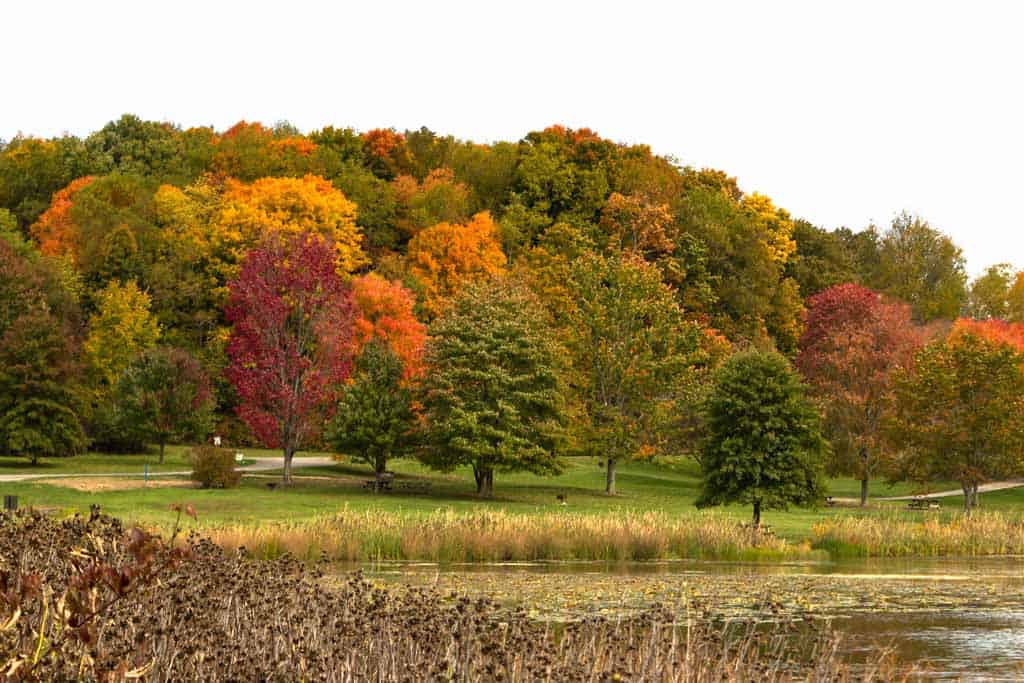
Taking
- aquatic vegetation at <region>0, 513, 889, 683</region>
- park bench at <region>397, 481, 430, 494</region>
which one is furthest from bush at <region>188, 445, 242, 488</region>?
aquatic vegetation at <region>0, 513, 889, 683</region>

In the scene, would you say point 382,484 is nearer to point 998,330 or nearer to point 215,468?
point 215,468

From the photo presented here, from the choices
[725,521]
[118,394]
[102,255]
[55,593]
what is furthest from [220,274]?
[55,593]

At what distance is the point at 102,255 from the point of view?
81.4 metres

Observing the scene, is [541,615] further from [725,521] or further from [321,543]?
[725,521]

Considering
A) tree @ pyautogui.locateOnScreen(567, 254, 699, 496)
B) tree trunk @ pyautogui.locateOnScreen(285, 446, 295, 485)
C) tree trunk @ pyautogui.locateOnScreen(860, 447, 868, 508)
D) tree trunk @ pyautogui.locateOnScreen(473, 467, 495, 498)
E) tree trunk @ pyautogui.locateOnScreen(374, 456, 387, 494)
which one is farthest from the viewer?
tree @ pyautogui.locateOnScreen(567, 254, 699, 496)

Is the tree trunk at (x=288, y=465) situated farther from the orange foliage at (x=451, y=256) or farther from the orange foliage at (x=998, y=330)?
the orange foliage at (x=998, y=330)

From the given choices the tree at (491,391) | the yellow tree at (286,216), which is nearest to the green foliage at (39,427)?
the tree at (491,391)

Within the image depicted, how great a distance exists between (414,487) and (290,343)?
8.18 metres

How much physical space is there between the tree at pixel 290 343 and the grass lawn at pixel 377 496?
8.58ft

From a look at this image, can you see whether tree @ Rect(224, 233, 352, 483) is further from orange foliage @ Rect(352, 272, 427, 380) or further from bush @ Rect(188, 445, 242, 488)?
orange foliage @ Rect(352, 272, 427, 380)

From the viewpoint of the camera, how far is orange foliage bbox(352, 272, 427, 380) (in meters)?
69.0

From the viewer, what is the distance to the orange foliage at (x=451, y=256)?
8088 cm

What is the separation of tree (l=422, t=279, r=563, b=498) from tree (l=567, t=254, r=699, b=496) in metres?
4.77

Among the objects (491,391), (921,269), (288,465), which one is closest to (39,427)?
(288,465)
